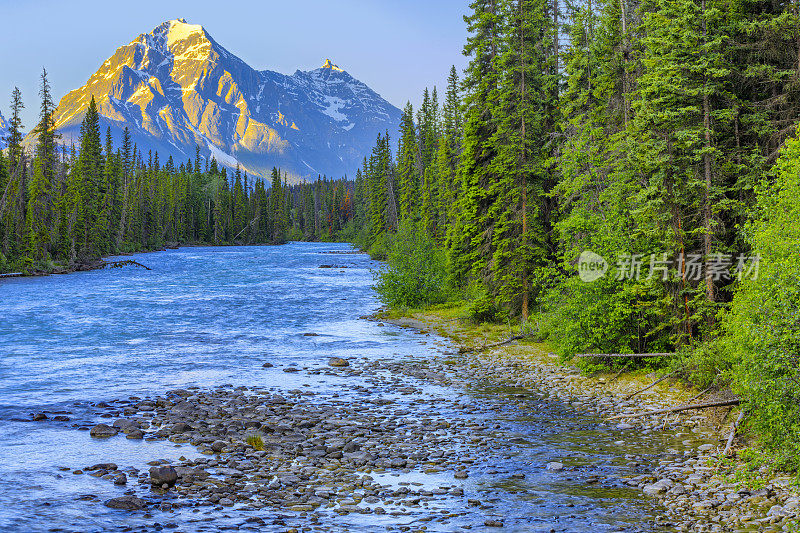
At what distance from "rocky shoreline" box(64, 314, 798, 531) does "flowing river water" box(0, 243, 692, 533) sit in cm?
15

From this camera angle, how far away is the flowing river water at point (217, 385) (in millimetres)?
10172

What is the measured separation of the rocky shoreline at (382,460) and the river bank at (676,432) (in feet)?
0.12

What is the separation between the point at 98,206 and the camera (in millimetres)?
82312

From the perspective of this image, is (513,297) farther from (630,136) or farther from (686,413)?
(686,413)

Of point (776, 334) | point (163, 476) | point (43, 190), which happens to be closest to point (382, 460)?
point (163, 476)

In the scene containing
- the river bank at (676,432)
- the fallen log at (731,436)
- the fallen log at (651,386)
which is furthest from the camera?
the fallen log at (651,386)

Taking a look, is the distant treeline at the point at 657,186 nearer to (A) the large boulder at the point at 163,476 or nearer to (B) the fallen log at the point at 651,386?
(B) the fallen log at the point at 651,386

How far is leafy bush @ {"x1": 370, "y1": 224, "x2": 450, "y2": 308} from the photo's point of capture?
126 ft

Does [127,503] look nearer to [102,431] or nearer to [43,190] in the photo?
[102,431]

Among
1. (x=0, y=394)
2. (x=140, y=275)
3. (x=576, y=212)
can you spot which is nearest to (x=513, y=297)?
(x=576, y=212)

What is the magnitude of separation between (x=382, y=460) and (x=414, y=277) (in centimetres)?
2635

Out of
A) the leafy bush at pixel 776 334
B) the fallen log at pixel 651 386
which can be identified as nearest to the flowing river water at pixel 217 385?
the fallen log at pixel 651 386

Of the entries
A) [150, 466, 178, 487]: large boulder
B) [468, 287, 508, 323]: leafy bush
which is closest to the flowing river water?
[150, 466, 178, 487]: large boulder

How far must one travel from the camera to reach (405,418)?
16.1 m
